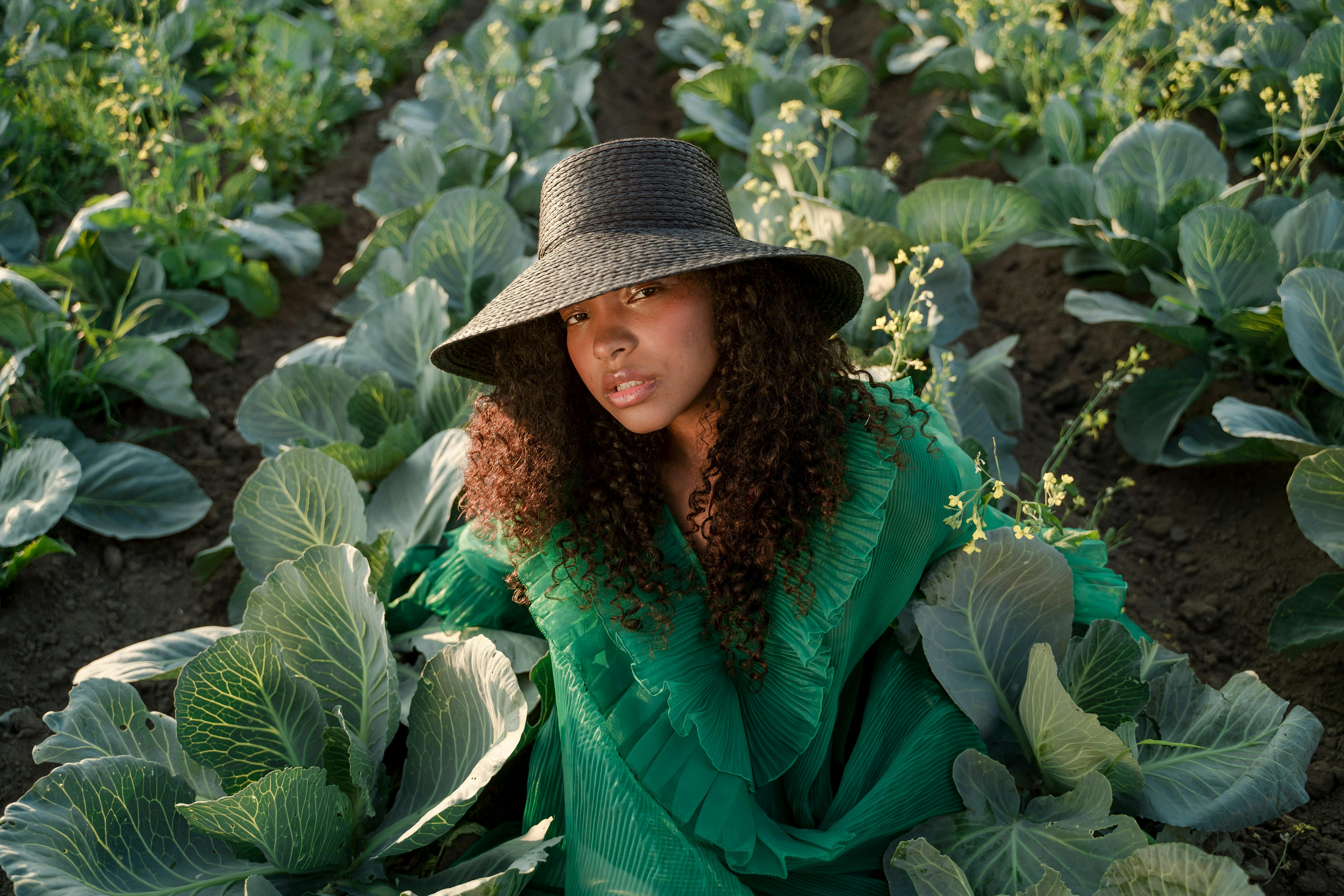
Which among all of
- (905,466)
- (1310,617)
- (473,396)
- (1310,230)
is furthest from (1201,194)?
(473,396)

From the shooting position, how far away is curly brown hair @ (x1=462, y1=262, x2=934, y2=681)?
158 cm

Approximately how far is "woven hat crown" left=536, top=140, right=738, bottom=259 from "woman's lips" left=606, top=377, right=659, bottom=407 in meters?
0.23

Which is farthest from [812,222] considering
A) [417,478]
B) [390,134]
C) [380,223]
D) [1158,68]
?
[390,134]

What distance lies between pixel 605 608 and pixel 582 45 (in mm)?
4027

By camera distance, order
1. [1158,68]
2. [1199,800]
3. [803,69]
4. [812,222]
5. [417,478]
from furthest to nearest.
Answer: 1. [803,69]
2. [1158,68]
3. [812,222]
4. [417,478]
5. [1199,800]

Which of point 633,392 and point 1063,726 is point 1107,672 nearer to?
point 1063,726

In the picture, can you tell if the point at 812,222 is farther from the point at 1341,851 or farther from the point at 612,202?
the point at 1341,851

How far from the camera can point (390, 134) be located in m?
4.56

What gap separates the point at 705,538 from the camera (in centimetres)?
170

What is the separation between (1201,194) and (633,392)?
2.28 metres

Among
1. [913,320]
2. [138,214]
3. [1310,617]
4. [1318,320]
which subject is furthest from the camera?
[138,214]

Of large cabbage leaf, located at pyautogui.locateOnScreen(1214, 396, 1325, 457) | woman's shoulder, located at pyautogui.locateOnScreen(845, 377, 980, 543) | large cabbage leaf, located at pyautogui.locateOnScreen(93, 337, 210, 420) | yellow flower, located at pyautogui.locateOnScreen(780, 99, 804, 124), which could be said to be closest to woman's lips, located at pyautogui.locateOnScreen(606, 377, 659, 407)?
woman's shoulder, located at pyautogui.locateOnScreen(845, 377, 980, 543)

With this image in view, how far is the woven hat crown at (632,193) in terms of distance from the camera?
1557 millimetres

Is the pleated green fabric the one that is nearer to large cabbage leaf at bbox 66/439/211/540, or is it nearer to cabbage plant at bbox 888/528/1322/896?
cabbage plant at bbox 888/528/1322/896
